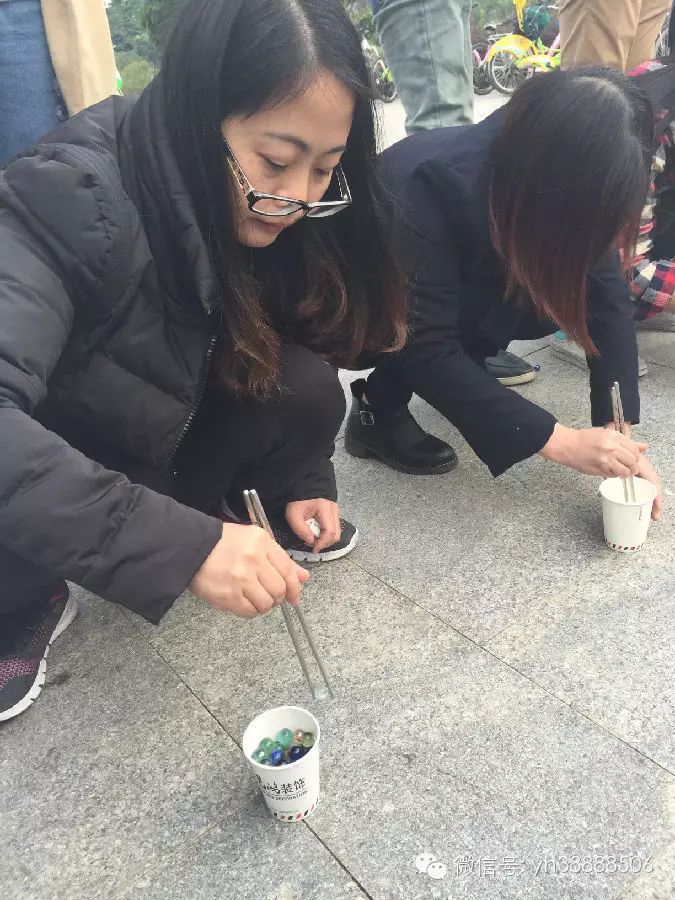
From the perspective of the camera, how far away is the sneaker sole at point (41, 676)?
167cm

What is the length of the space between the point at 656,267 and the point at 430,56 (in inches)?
44.0

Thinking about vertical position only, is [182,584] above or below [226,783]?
above

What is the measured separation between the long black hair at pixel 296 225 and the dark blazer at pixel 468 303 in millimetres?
181

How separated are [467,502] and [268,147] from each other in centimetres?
125

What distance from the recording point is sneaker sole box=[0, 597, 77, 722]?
1672mm

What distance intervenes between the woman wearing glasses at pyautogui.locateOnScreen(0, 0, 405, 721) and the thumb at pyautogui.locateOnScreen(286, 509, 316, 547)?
229mm

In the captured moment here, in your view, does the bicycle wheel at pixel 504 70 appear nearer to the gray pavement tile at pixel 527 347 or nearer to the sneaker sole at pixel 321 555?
the gray pavement tile at pixel 527 347

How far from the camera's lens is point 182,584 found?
1200 mm

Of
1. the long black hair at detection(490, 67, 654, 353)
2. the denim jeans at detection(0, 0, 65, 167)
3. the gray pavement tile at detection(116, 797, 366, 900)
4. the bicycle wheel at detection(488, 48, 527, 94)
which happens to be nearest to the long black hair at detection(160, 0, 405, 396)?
the long black hair at detection(490, 67, 654, 353)

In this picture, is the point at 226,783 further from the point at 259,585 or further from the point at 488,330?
the point at 488,330

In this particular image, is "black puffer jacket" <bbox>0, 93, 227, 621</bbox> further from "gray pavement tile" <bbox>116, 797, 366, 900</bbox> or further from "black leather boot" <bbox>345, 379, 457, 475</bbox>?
"black leather boot" <bbox>345, 379, 457, 475</bbox>

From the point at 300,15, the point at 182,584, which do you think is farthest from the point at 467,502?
the point at 300,15

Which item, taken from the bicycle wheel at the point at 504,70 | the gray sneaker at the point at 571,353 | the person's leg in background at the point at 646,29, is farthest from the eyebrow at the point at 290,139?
the bicycle wheel at the point at 504,70

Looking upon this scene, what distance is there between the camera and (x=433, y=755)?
1497 mm
